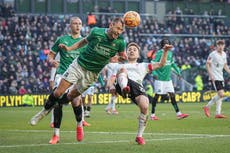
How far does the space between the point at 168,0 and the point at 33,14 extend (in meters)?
13.3

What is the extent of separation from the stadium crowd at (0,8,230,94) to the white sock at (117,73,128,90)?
85.6 feet

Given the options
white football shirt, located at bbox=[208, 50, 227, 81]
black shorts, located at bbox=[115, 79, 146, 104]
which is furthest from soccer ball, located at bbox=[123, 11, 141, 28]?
white football shirt, located at bbox=[208, 50, 227, 81]

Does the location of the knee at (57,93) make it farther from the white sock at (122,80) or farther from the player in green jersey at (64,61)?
the white sock at (122,80)

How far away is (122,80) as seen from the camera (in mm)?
15094

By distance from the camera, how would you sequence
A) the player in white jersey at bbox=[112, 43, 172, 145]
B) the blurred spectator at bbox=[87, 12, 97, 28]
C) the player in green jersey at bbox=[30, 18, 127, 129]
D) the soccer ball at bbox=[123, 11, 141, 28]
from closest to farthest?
the player in green jersey at bbox=[30, 18, 127, 129] → the soccer ball at bbox=[123, 11, 141, 28] → the player in white jersey at bbox=[112, 43, 172, 145] → the blurred spectator at bbox=[87, 12, 97, 28]

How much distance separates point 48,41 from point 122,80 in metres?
32.1

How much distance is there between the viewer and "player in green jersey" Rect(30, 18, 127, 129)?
46.8ft

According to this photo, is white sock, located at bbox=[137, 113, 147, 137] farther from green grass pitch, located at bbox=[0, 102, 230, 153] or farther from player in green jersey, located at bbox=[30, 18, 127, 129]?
player in green jersey, located at bbox=[30, 18, 127, 129]

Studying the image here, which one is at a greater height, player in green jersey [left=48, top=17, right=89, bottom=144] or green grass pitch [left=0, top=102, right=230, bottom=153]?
player in green jersey [left=48, top=17, right=89, bottom=144]

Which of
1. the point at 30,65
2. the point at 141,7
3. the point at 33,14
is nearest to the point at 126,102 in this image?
the point at 30,65

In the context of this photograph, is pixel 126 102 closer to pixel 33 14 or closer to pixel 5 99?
pixel 5 99

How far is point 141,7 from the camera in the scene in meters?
58.9

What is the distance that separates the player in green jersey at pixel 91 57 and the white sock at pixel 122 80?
0.62 m

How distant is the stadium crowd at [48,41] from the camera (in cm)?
4216
